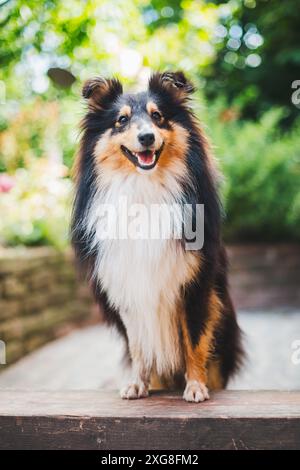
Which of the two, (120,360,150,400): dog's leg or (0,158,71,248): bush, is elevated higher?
(0,158,71,248): bush

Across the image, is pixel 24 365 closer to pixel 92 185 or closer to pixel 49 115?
pixel 92 185

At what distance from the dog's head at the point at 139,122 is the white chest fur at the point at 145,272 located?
0.09 m

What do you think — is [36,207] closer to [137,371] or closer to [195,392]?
[137,371]

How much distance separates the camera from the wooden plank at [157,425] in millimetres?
1780

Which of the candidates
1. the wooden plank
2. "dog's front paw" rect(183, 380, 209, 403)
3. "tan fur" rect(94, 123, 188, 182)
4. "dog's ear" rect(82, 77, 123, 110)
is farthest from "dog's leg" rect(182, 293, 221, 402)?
"dog's ear" rect(82, 77, 123, 110)

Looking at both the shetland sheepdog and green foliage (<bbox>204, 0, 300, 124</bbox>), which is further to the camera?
green foliage (<bbox>204, 0, 300, 124</bbox>)

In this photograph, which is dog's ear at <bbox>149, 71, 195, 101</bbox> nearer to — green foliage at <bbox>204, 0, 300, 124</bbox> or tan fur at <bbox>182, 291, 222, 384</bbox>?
tan fur at <bbox>182, 291, 222, 384</bbox>

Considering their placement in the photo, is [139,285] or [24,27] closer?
[139,285]

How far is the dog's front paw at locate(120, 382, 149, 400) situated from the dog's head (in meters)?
0.86

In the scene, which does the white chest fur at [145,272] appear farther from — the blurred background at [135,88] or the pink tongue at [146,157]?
the blurred background at [135,88]

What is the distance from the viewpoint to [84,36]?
335 centimetres

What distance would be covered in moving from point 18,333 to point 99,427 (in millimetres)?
2827

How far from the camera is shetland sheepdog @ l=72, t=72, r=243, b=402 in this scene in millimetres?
2057

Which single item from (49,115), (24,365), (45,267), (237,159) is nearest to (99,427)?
(24,365)
